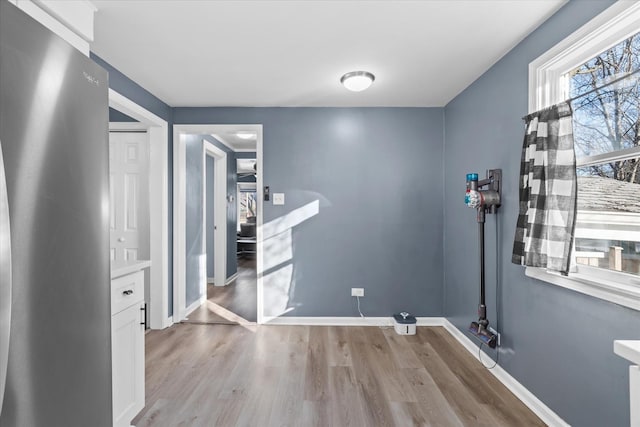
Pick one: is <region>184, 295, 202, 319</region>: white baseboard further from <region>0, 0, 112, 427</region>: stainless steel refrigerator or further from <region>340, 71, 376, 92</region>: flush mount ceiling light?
<region>340, 71, 376, 92</region>: flush mount ceiling light

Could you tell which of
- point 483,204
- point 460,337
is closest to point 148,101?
point 483,204

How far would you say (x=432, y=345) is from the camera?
2938 millimetres

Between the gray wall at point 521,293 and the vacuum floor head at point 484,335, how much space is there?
8cm

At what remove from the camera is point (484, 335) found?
95.4 inches

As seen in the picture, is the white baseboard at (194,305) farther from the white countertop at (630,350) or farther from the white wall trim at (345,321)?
the white countertop at (630,350)

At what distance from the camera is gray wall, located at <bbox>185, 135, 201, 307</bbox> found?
12.6ft

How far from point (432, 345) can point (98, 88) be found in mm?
3066

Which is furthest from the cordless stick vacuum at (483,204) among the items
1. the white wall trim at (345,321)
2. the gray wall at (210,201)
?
the gray wall at (210,201)

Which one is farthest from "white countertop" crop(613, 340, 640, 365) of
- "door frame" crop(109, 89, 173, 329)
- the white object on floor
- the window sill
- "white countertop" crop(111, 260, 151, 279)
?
"door frame" crop(109, 89, 173, 329)

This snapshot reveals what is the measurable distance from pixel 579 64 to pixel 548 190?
712 millimetres

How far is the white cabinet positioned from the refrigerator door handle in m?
0.76

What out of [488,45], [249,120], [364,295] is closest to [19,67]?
[488,45]

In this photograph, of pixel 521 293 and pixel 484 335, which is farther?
pixel 484 335

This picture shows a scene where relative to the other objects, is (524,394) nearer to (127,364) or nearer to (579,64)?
(579,64)
